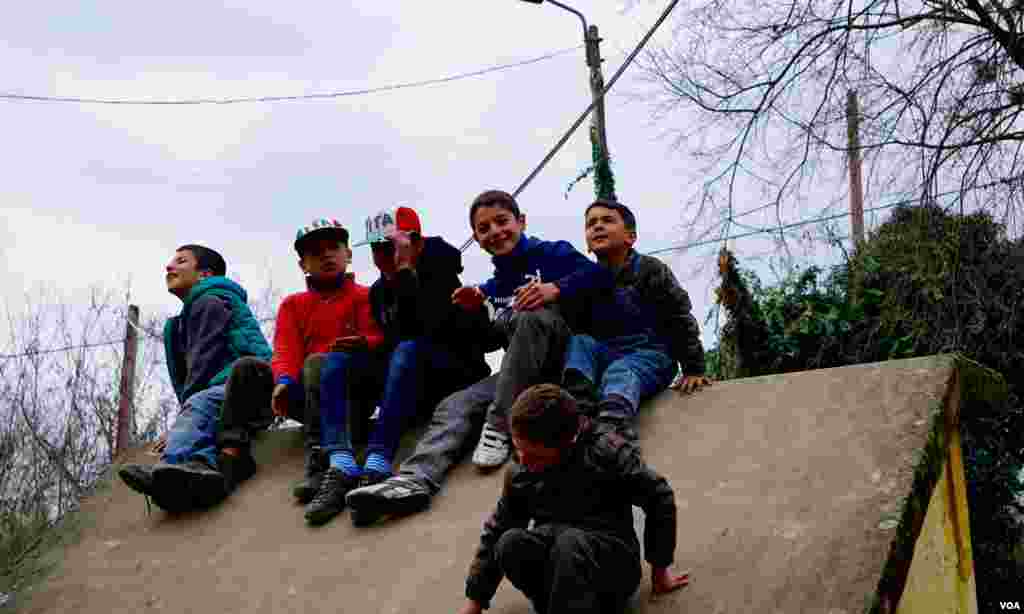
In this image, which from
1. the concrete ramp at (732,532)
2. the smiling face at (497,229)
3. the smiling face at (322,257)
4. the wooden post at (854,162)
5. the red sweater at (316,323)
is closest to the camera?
the concrete ramp at (732,532)

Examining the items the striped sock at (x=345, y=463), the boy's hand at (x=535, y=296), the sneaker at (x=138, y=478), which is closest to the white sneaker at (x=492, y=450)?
the boy's hand at (x=535, y=296)

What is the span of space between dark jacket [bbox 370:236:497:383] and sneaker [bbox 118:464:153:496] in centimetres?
124

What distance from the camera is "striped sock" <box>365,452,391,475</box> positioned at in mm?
4490

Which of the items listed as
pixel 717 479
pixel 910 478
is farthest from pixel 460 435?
pixel 910 478

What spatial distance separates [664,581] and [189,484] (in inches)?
104

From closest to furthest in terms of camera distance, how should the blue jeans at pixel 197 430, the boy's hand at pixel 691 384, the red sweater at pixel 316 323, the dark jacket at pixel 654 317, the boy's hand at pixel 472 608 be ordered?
the boy's hand at pixel 472 608, the boy's hand at pixel 691 384, the dark jacket at pixel 654 317, the blue jeans at pixel 197 430, the red sweater at pixel 316 323

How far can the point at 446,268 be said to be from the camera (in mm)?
4934

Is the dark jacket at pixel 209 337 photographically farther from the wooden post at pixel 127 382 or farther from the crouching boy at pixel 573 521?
the wooden post at pixel 127 382

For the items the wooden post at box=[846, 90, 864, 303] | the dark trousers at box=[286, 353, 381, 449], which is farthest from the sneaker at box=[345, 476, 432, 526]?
the wooden post at box=[846, 90, 864, 303]

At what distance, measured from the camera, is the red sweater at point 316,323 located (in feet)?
16.7

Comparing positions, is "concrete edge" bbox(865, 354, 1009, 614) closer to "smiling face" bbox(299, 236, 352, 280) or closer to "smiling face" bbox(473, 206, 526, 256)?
"smiling face" bbox(473, 206, 526, 256)

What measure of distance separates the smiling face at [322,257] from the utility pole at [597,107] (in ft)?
14.3

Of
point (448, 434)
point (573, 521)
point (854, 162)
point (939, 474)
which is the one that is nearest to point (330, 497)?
point (448, 434)

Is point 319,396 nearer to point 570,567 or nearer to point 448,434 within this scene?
point 448,434
